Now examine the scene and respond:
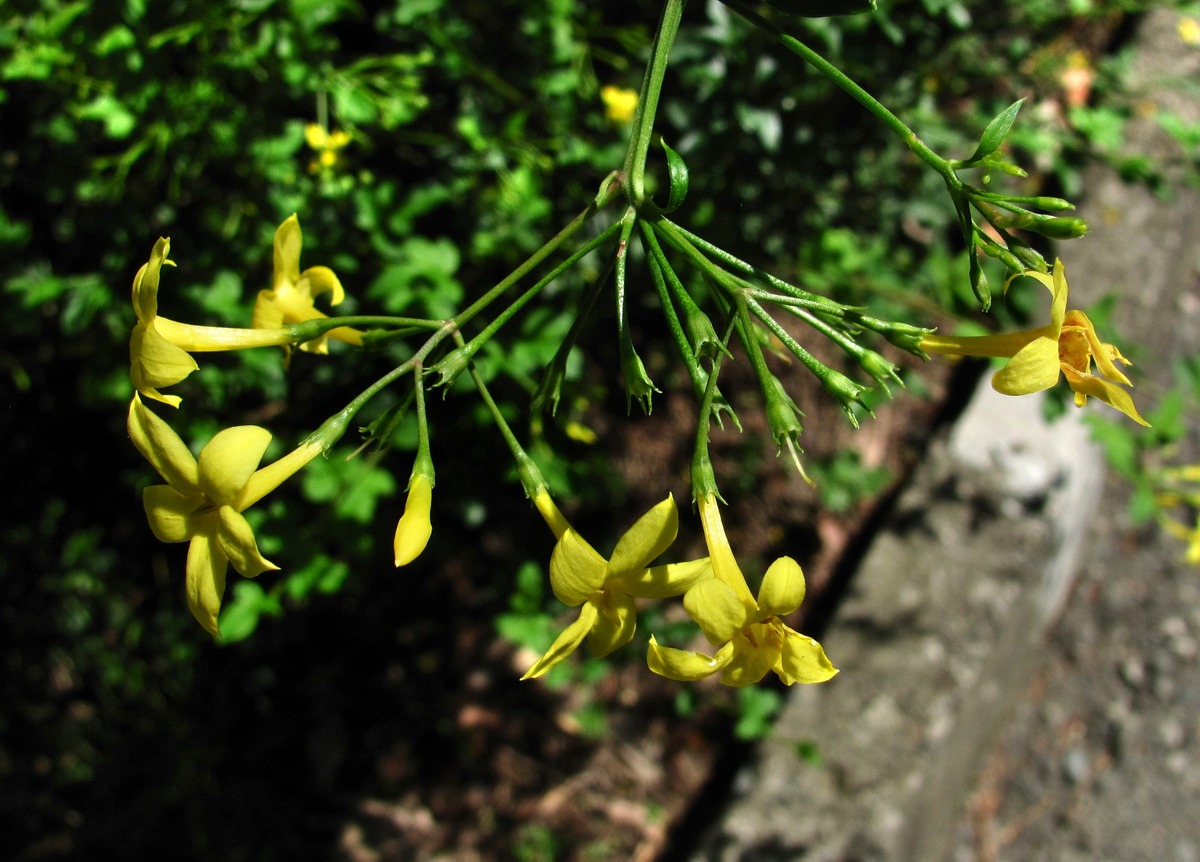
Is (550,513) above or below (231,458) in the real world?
below

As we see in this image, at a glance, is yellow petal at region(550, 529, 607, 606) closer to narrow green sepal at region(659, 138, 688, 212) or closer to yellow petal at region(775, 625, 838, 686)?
yellow petal at region(775, 625, 838, 686)

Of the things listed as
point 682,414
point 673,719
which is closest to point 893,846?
point 673,719

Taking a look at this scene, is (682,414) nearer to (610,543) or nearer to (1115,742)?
(610,543)

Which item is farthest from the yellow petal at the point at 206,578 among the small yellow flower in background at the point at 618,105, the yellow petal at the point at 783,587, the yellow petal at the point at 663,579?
the small yellow flower in background at the point at 618,105

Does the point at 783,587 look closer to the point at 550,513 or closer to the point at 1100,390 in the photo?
the point at 550,513

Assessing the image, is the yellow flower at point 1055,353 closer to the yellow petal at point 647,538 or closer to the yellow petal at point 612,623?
the yellow petal at point 647,538

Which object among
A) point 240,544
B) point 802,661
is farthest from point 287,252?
point 802,661

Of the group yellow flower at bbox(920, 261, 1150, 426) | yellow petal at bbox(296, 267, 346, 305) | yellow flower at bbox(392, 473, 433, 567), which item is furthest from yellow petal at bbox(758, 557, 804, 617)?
yellow petal at bbox(296, 267, 346, 305)

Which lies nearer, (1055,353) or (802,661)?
(1055,353)
